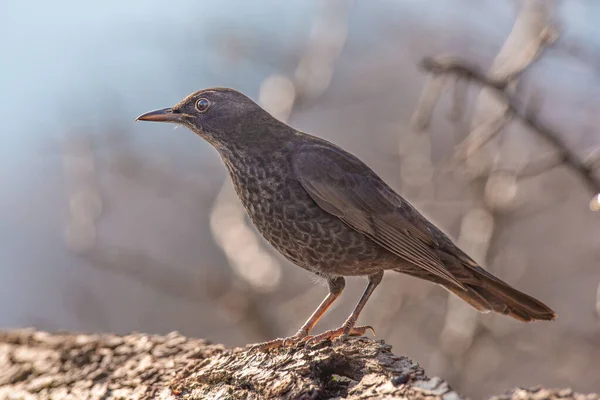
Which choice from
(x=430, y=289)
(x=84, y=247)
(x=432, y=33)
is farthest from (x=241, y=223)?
(x=432, y=33)

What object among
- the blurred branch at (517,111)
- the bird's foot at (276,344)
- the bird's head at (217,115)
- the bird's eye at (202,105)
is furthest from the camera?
the bird's eye at (202,105)

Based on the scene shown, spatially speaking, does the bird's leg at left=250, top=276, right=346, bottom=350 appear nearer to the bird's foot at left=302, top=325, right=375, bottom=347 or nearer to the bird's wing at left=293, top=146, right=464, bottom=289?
the bird's foot at left=302, top=325, right=375, bottom=347

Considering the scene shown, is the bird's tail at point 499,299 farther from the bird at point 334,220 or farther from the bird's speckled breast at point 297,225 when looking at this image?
the bird's speckled breast at point 297,225

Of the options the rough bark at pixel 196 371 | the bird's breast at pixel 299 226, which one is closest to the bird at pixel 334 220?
the bird's breast at pixel 299 226

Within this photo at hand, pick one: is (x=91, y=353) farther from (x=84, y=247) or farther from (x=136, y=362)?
(x=84, y=247)

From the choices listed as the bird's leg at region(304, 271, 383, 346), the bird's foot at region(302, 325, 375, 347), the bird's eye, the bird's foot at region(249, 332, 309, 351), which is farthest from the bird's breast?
the bird's eye

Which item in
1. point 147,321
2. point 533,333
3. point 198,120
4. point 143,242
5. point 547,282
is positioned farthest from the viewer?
point 143,242

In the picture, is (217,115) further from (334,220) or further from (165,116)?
(334,220)
